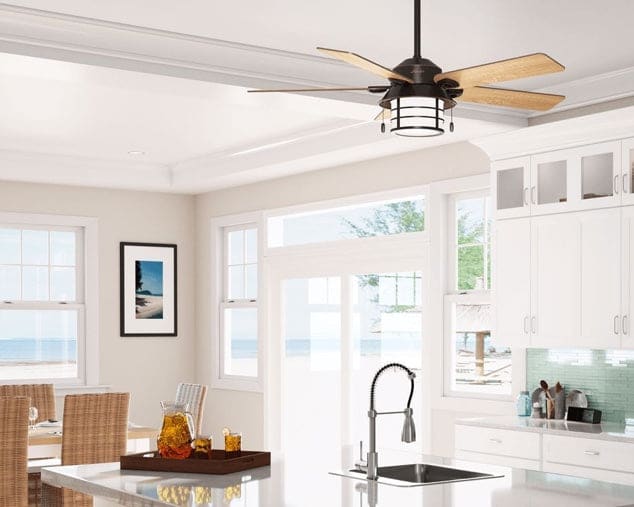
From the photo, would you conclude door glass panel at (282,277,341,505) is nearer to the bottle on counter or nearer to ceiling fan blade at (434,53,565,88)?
the bottle on counter

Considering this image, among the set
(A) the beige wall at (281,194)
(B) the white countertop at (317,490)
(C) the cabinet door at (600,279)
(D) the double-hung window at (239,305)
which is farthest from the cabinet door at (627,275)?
(D) the double-hung window at (239,305)

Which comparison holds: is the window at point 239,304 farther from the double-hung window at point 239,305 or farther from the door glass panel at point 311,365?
the door glass panel at point 311,365

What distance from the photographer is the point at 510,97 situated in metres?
3.67

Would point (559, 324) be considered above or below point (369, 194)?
below

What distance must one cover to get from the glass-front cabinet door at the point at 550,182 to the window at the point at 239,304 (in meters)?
3.60

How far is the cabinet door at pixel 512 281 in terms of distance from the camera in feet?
18.6

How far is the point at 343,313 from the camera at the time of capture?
7.66 m

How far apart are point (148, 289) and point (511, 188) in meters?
4.35

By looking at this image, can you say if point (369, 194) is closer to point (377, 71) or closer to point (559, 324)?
point (559, 324)

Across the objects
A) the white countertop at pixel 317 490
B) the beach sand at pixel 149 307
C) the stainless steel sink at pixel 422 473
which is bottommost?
the stainless steel sink at pixel 422 473

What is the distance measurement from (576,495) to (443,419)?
3.60 metres

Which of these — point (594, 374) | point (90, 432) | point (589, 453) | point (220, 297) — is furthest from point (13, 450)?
point (220, 297)

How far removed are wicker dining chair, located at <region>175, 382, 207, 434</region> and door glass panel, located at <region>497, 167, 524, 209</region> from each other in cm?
256

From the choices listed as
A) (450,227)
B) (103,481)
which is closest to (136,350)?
(450,227)
